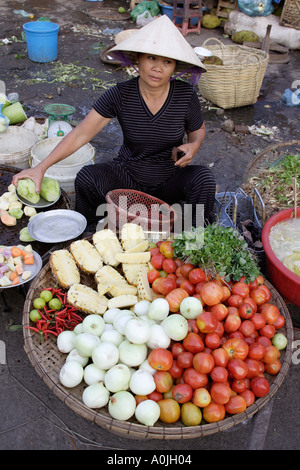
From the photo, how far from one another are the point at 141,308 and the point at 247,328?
0.58 meters

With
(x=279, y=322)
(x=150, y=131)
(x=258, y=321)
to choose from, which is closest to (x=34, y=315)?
(x=258, y=321)

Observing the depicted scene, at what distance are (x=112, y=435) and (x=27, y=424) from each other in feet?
1.59

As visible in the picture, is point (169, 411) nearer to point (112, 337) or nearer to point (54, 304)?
point (112, 337)

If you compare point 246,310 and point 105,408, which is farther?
point 246,310

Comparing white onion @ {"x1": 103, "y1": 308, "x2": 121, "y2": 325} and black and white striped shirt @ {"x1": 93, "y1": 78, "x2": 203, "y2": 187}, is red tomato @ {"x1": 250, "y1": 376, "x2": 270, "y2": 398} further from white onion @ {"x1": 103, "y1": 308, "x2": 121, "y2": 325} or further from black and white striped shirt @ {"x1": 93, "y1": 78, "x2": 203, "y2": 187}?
black and white striped shirt @ {"x1": 93, "y1": 78, "x2": 203, "y2": 187}

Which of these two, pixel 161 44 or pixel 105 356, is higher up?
pixel 161 44

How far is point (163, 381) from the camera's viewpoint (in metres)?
1.84

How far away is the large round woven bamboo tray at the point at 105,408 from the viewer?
171 centimetres

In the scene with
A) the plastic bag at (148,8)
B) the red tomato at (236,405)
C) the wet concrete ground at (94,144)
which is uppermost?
Result: the plastic bag at (148,8)

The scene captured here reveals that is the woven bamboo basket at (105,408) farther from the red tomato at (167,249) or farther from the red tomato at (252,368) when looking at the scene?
the red tomato at (167,249)

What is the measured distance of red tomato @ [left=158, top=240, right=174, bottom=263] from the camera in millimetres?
2389

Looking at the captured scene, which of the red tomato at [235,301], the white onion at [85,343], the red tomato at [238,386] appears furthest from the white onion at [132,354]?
the red tomato at [235,301]

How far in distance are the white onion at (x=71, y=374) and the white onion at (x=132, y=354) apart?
0.22m
